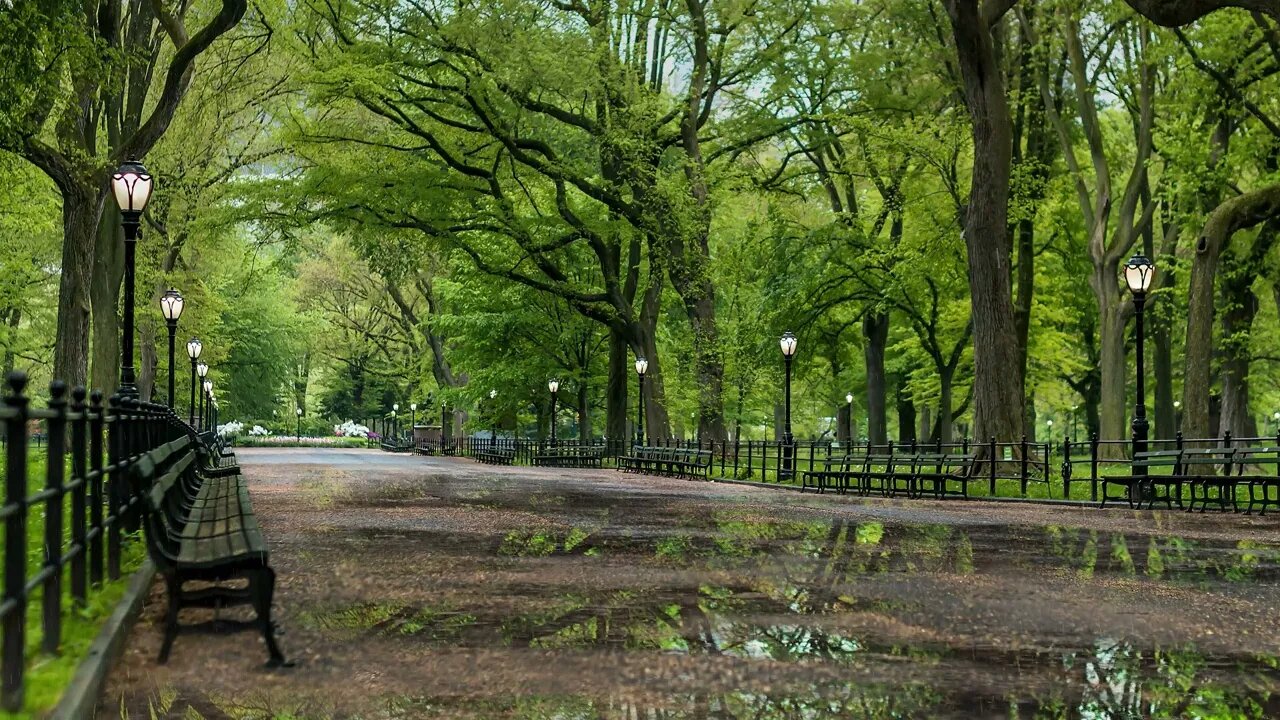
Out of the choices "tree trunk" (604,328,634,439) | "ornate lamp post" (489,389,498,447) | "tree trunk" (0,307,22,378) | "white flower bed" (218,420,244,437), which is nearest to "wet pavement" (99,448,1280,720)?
"tree trunk" (604,328,634,439)

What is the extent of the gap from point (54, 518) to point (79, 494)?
3.06 feet

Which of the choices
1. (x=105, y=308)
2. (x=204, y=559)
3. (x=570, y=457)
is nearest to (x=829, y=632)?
(x=204, y=559)

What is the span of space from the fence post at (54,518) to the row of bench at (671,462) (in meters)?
27.4

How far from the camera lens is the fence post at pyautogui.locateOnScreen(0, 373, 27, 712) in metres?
4.81

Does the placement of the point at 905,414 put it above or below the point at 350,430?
above

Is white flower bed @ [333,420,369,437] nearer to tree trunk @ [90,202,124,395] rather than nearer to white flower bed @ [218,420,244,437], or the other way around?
white flower bed @ [218,420,244,437]

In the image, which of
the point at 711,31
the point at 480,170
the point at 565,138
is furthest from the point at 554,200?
the point at 711,31

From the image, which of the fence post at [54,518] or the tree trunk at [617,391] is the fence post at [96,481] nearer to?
the fence post at [54,518]

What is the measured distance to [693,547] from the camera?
42.6 feet

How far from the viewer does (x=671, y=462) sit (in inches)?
1375

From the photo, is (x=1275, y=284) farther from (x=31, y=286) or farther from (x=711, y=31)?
(x=31, y=286)

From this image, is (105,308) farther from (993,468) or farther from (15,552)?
(15,552)

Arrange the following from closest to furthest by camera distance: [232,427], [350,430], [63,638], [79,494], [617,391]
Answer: [63,638] → [79,494] → [617,391] → [232,427] → [350,430]

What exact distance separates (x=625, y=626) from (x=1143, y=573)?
5466 mm
